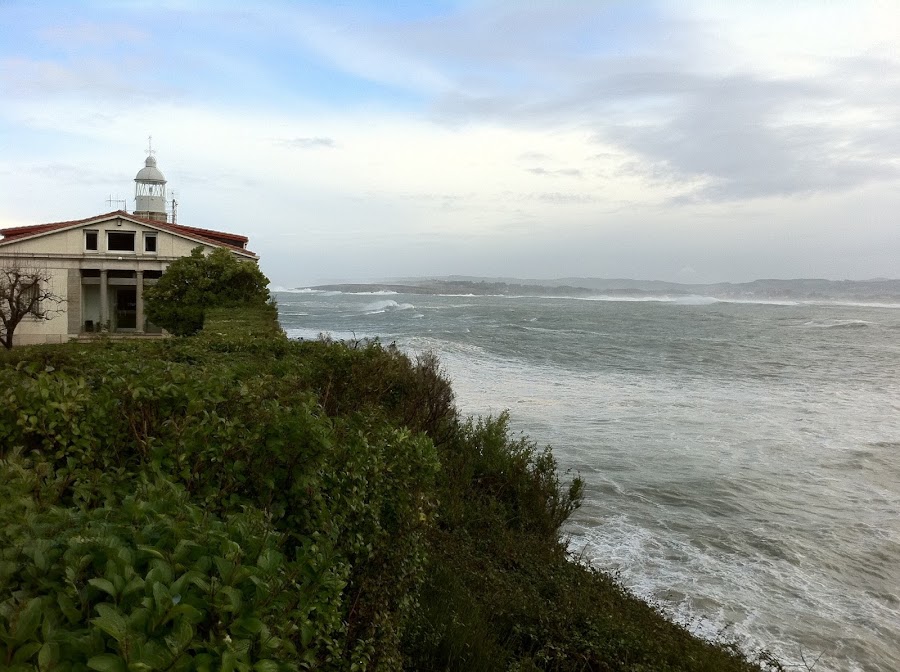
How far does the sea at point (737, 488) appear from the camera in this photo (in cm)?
1026

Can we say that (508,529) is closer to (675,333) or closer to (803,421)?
(803,421)

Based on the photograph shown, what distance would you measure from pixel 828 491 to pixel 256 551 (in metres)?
17.5

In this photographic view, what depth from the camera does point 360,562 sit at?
173 inches

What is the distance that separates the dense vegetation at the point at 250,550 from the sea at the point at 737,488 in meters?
2.26

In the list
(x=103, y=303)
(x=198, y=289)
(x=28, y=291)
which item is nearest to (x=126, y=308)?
(x=103, y=303)

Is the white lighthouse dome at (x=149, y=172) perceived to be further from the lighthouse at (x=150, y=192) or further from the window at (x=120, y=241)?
the window at (x=120, y=241)

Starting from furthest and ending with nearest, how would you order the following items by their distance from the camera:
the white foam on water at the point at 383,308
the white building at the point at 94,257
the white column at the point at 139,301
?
1. the white foam on water at the point at 383,308
2. the white column at the point at 139,301
3. the white building at the point at 94,257

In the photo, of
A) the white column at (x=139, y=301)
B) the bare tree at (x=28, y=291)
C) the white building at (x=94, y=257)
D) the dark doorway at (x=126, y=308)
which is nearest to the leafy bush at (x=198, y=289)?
the bare tree at (x=28, y=291)

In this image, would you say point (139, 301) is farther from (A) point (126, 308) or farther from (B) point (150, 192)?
(B) point (150, 192)

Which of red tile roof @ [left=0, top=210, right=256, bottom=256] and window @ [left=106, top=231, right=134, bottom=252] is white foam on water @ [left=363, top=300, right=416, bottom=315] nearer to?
red tile roof @ [left=0, top=210, right=256, bottom=256]

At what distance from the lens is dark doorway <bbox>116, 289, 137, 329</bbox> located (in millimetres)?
38156

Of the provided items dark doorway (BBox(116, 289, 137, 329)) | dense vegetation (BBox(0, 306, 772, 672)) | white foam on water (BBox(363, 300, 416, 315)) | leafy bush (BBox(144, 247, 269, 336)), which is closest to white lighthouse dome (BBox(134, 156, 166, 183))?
dark doorway (BBox(116, 289, 137, 329))

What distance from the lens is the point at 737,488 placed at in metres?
16.6

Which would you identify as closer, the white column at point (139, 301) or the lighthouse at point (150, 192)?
the white column at point (139, 301)
